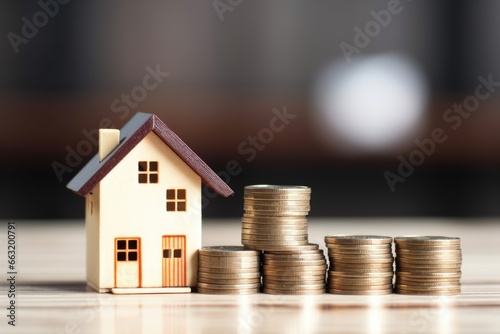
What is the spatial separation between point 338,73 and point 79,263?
12.1 ft

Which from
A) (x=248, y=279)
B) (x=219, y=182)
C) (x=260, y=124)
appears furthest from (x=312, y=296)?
(x=260, y=124)

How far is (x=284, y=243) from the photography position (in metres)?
3.95

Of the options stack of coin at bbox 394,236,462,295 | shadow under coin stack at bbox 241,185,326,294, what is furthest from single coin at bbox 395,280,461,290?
shadow under coin stack at bbox 241,185,326,294

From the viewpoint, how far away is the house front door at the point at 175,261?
13.1 feet

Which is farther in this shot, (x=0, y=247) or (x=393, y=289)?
(x=0, y=247)

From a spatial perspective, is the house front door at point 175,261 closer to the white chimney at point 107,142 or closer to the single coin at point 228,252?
the single coin at point 228,252

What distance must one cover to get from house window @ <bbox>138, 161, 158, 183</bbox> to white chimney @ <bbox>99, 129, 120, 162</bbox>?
0.53ft

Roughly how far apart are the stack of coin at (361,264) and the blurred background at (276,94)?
13.9 ft

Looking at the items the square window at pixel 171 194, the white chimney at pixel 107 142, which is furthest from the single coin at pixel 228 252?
the white chimney at pixel 107 142

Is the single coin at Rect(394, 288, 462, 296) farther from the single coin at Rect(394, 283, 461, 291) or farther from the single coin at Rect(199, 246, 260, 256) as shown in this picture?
the single coin at Rect(199, 246, 260, 256)

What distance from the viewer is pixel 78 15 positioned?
8.18m

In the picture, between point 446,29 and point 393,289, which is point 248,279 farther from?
point 446,29

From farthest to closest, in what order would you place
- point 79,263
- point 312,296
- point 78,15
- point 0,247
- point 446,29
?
point 446,29
point 78,15
point 0,247
point 79,263
point 312,296

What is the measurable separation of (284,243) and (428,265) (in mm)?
525
